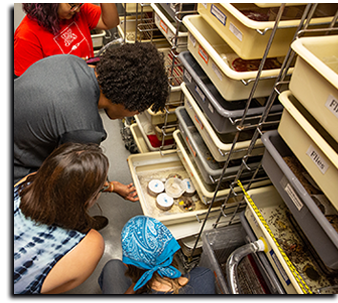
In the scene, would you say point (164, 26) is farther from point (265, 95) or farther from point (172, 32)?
point (265, 95)

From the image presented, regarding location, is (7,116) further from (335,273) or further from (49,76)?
(335,273)

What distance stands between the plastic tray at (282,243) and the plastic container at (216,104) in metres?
0.36

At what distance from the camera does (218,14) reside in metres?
1.14

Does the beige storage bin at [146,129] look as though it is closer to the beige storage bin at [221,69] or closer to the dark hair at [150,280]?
the beige storage bin at [221,69]

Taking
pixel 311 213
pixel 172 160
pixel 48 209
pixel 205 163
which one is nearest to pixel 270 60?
pixel 205 163

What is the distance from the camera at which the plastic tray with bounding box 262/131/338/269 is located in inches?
34.5

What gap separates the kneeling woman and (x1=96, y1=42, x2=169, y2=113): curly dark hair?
0.33 metres

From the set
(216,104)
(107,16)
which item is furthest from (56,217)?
(107,16)

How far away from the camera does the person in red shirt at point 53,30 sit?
63.4 inches

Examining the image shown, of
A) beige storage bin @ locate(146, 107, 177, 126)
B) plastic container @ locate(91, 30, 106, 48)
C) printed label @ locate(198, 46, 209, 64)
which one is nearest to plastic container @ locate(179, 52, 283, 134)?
printed label @ locate(198, 46, 209, 64)

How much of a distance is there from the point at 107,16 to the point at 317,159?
1.73 meters

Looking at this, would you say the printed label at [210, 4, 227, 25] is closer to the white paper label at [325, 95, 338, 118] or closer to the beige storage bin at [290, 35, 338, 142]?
the beige storage bin at [290, 35, 338, 142]

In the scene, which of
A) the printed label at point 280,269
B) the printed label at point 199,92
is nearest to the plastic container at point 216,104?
the printed label at point 199,92

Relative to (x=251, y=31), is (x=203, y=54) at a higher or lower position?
lower
